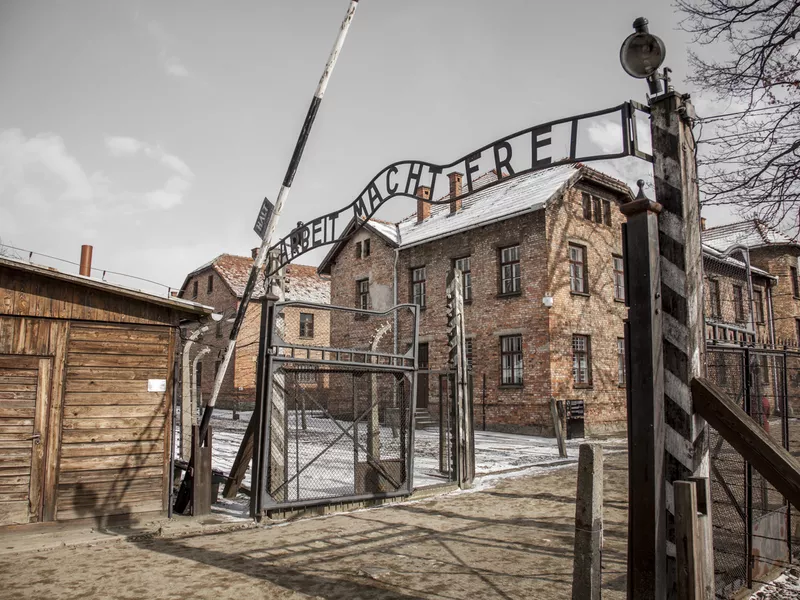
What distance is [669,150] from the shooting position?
3.89 meters

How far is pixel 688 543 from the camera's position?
10.0ft

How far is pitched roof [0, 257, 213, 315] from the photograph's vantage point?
23.0 ft

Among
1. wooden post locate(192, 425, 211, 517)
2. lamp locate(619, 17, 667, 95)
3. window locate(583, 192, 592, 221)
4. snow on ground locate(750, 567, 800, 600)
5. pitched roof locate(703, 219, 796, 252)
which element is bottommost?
snow on ground locate(750, 567, 800, 600)

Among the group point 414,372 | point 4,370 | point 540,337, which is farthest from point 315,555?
point 540,337

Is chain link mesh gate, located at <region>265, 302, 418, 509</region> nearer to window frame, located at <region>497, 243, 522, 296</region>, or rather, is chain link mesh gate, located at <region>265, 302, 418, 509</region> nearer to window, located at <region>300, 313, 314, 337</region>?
window frame, located at <region>497, 243, 522, 296</region>

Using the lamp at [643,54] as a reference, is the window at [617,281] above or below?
above

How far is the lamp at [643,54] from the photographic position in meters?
3.89

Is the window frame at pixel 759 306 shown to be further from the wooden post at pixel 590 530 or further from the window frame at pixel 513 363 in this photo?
the wooden post at pixel 590 530

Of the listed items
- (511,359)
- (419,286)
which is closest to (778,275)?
(511,359)

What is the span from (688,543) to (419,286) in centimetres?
1991

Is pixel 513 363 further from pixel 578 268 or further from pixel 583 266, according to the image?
pixel 583 266

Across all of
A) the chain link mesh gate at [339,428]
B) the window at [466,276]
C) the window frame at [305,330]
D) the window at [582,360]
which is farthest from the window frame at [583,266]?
the window frame at [305,330]

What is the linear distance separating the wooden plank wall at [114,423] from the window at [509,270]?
1331 cm

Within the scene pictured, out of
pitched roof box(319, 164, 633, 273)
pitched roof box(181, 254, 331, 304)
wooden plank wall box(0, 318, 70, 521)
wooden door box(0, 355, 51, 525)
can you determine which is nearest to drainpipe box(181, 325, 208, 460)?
wooden plank wall box(0, 318, 70, 521)
